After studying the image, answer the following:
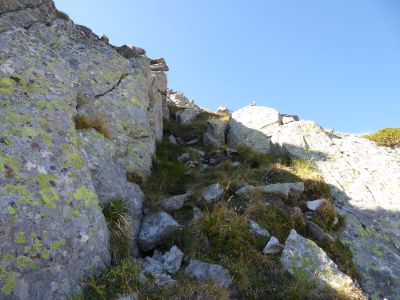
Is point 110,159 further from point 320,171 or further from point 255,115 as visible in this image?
point 255,115

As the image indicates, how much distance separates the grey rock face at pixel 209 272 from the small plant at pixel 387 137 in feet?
40.9

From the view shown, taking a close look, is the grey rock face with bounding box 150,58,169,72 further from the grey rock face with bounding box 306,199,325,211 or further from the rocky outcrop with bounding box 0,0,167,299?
the grey rock face with bounding box 306,199,325,211

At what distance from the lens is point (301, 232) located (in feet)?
35.4

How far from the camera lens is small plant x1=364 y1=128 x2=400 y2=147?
1778 cm

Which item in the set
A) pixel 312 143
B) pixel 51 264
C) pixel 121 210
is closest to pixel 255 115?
pixel 312 143

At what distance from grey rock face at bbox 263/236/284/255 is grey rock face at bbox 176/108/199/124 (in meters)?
11.8

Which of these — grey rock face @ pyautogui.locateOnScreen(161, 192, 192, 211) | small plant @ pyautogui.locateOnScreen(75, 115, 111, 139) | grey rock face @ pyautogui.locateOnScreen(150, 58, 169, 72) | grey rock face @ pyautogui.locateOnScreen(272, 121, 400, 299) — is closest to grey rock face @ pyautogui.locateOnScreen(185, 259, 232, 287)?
grey rock face @ pyautogui.locateOnScreen(161, 192, 192, 211)

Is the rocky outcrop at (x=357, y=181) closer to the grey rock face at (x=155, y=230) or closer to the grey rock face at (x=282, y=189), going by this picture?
the grey rock face at (x=282, y=189)

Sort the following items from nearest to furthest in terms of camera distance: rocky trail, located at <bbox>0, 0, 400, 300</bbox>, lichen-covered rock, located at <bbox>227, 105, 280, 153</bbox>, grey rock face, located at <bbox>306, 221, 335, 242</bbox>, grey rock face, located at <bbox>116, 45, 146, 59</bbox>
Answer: rocky trail, located at <bbox>0, 0, 400, 300</bbox>, grey rock face, located at <bbox>306, 221, 335, 242</bbox>, lichen-covered rock, located at <bbox>227, 105, 280, 153</bbox>, grey rock face, located at <bbox>116, 45, 146, 59</bbox>

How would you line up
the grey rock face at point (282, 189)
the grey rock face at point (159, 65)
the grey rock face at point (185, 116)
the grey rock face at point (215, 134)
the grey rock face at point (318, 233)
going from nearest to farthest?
1. the grey rock face at point (318, 233)
2. the grey rock face at point (282, 189)
3. the grey rock face at point (215, 134)
4. the grey rock face at point (185, 116)
5. the grey rock face at point (159, 65)

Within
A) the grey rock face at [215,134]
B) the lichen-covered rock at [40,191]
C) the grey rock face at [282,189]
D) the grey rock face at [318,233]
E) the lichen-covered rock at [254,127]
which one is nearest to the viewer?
the lichen-covered rock at [40,191]

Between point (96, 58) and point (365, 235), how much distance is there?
36.5 ft

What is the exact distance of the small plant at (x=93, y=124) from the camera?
11156 millimetres

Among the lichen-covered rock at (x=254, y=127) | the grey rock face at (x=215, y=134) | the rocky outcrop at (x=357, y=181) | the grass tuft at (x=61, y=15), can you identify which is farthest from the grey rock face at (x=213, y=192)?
the grass tuft at (x=61, y=15)
